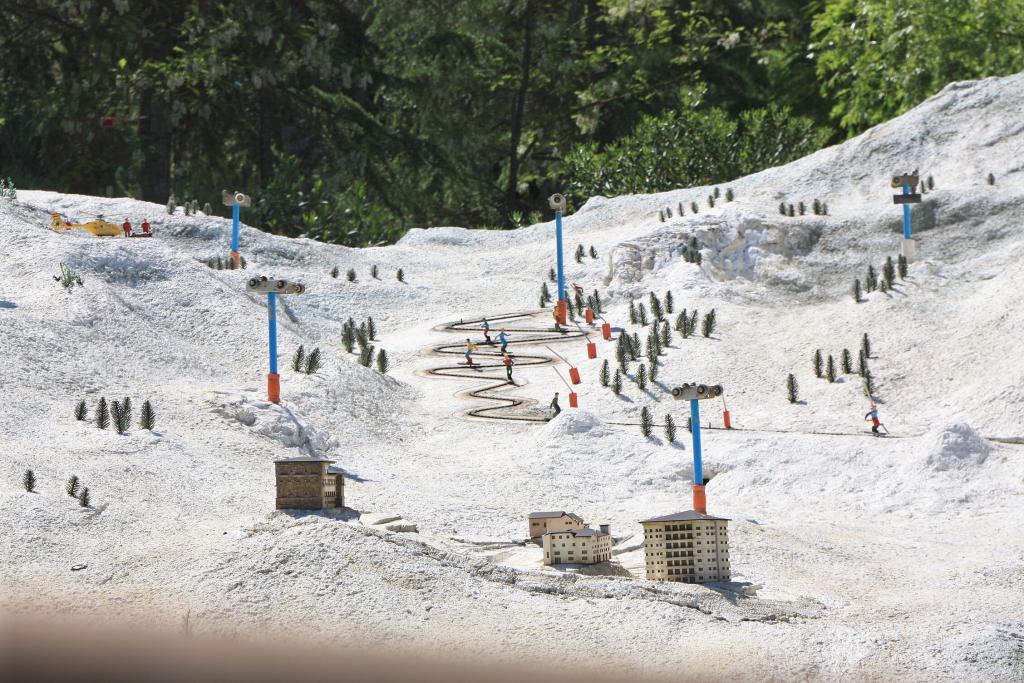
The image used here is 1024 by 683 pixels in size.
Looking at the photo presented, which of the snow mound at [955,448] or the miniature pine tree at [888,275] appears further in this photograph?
the miniature pine tree at [888,275]

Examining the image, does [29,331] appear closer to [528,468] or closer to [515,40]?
[528,468]

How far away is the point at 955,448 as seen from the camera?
21578 millimetres

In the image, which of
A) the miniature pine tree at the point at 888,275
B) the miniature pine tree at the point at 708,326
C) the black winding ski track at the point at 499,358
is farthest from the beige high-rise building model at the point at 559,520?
the miniature pine tree at the point at 888,275

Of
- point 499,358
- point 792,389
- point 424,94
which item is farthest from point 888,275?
point 424,94

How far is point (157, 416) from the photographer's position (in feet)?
71.8

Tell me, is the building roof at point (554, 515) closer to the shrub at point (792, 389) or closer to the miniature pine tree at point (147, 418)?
the miniature pine tree at point (147, 418)

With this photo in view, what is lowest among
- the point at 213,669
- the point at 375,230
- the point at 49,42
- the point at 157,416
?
the point at 213,669

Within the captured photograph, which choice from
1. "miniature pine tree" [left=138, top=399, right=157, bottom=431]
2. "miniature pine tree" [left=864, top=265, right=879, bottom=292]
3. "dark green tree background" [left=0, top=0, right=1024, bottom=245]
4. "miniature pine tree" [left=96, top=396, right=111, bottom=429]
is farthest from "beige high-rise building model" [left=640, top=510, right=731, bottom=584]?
"dark green tree background" [left=0, top=0, right=1024, bottom=245]

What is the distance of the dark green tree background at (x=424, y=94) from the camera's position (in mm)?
42281

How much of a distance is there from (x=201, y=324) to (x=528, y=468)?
7872mm

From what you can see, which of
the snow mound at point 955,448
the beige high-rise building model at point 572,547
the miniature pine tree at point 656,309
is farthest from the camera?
the miniature pine tree at point 656,309

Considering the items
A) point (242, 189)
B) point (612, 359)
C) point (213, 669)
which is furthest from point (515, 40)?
point (213, 669)

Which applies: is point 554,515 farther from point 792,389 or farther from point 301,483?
point 792,389

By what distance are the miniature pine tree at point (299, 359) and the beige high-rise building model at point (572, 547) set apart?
9.69 meters
